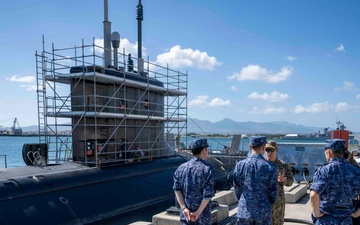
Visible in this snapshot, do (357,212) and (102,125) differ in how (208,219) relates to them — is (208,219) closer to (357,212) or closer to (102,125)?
(357,212)

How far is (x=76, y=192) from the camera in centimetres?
1193

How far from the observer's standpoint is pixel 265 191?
501cm

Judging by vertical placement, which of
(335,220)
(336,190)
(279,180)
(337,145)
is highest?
(337,145)

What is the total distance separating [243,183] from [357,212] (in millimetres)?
1784

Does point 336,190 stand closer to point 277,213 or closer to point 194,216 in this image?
point 277,213

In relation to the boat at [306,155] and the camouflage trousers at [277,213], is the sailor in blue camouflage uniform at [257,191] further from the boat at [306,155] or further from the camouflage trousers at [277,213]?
the boat at [306,155]

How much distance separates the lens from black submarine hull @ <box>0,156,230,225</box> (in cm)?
1005

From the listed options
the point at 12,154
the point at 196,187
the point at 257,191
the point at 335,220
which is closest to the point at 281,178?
the point at 257,191

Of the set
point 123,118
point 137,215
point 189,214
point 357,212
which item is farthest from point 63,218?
point 357,212

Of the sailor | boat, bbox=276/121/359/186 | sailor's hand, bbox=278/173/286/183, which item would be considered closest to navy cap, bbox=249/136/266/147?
the sailor

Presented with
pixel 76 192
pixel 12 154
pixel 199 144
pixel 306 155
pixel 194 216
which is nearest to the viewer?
pixel 194 216

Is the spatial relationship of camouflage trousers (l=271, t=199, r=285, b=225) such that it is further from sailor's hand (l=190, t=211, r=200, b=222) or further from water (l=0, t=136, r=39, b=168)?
water (l=0, t=136, r=39, b=168)

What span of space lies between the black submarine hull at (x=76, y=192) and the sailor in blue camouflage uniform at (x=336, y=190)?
840 cm

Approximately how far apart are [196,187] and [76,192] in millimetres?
8237
